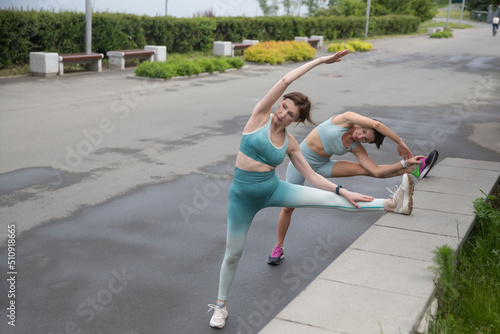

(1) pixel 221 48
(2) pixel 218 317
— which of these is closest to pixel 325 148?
(2) pixel 218 317

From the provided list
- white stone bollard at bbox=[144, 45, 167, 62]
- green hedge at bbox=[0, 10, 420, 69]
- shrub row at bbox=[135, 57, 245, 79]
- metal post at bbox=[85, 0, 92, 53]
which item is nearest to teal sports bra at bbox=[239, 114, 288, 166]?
shrub row at bbox=[135, 57, 245, 79]

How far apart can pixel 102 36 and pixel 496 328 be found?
2021 centimetres

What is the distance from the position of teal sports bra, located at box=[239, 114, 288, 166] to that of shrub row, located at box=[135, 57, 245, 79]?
14.8 metres

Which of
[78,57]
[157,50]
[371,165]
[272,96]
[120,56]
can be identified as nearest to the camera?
[272,96]

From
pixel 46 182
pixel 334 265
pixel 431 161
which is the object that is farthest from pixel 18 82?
pixel 334 265

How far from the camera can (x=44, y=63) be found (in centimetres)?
1803

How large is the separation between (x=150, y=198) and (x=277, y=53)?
18514 millimetres

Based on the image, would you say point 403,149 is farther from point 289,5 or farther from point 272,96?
point 289,5

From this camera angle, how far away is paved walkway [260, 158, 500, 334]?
405cm

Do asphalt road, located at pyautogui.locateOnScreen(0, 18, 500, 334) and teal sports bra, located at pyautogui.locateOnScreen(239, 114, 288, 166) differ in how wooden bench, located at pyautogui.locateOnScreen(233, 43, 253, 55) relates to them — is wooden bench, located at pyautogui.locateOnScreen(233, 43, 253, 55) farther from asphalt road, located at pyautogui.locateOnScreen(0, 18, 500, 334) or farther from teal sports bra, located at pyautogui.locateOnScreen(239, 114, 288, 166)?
teal sports bra, located at pyautogui.locateOnScreen(239, 114, 288, 166)

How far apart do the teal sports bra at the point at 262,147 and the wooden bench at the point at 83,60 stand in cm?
1559

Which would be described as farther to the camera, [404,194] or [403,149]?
[403,149]

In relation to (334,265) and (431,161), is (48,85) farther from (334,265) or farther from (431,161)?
(334,265)

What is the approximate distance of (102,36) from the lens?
2214cm
